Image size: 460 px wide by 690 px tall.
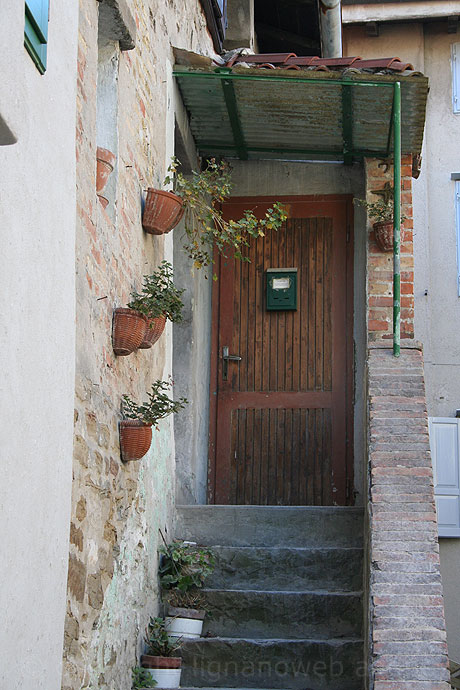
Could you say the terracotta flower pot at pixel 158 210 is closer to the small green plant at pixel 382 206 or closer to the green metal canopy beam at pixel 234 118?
the green metal canopy beam at pixel 234 118

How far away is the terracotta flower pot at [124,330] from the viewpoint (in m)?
4.67

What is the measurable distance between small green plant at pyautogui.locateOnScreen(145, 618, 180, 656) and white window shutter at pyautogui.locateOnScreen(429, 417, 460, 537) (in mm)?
4651

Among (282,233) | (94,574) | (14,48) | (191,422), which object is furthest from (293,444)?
(14,48)

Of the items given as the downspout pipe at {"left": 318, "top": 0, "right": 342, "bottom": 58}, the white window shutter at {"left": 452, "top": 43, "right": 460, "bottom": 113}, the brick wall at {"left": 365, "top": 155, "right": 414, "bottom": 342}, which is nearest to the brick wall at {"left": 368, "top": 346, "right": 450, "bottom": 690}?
the brick wall at {"left": 365, "top": 155, "right": 414, "bottom": 342}

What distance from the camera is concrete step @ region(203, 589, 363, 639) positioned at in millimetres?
5727

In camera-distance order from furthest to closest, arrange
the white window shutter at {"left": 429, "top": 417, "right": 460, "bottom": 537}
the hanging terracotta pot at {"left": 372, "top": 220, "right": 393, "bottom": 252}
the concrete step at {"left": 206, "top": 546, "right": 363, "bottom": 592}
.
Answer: the white window shutter at {"left": 429, "top": 417, "right": 460, "bottom": 537} < the hanging terracotta pot at {"left": 372, "top": 220, "right": 393, "bottom": 252} < the concrete step at {"left": 206, "top": 546, "right": 363, "bottom": 592}

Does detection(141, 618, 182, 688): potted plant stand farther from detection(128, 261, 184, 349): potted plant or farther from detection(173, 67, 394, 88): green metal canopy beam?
detection(173, 67, 394, 88): green metal canopy beam

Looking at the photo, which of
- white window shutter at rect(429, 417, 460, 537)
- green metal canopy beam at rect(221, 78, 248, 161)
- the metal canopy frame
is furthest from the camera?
white window shutter at rect(429, 417, 460, 537)

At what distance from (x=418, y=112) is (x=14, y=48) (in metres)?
4.66

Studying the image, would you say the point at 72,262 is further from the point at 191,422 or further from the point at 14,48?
the point at 191,422

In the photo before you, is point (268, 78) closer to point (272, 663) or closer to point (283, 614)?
point (283, 614)

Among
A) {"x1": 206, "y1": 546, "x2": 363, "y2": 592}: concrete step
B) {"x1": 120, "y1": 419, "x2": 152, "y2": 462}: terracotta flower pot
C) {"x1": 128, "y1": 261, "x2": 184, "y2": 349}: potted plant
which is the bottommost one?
{"x1": 206, "y1": 546, "x2": 363, "y2": 592}: concrete step

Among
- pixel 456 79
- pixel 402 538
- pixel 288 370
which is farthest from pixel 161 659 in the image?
pixel 456 79

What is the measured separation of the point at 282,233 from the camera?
8.17m
